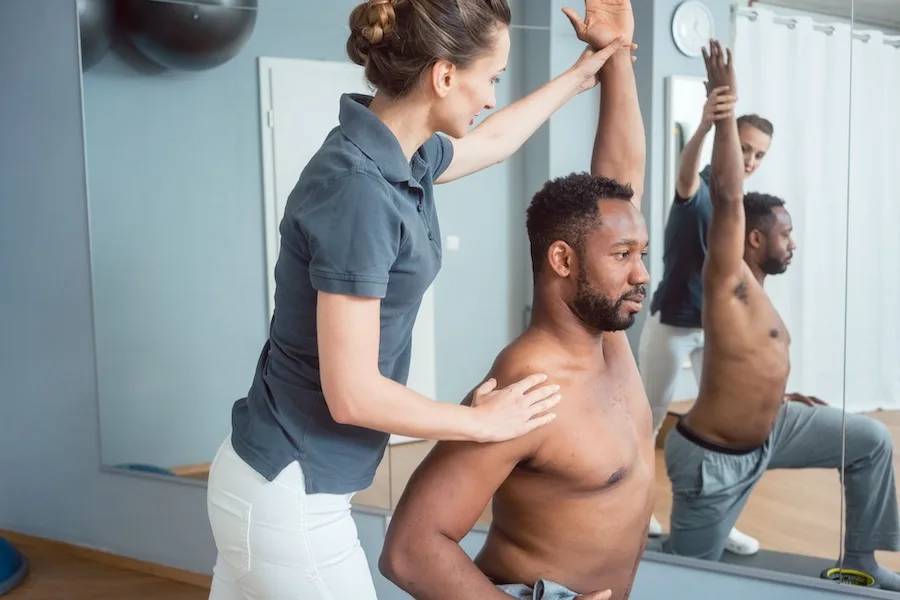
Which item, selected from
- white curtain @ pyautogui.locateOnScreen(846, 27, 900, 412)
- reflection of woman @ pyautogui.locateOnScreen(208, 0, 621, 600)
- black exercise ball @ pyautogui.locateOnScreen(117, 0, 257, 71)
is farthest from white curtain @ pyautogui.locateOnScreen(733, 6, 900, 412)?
black exercise ball @ pyautogui.locateOnScreen(117, 0, 257, 71)

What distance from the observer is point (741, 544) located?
2.16 meters

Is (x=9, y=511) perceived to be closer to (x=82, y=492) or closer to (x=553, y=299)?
(x=82, y=492)

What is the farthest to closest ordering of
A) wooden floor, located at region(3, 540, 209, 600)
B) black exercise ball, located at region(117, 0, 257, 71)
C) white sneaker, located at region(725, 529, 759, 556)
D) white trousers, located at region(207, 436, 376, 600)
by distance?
wooden floor, located at region(3, 540, 209, 600)
black exercise ball, located at region(117, 0, 257, 71)
white sneaker, located at region(725, 529, 759, 556)
white trousers, located at region(207, 436, 376, 600)

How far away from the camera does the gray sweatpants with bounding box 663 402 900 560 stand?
204 centimetres

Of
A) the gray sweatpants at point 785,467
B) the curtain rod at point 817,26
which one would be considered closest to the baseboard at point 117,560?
the gray sweatpants at point 785,467

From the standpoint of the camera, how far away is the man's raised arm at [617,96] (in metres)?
1.55

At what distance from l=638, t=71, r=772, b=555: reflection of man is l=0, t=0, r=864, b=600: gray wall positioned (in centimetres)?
155

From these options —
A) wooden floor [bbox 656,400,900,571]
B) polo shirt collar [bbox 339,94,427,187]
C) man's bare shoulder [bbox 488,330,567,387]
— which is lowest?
wooden floor [bbox 656,400,900,571]

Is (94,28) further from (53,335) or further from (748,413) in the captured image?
(748,413)

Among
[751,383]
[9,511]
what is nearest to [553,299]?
[751,383]

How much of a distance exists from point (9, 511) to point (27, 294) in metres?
0.82

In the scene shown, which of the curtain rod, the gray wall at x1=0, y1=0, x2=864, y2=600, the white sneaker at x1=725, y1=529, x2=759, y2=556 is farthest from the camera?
the gray wall at x1=0, y1=0, x2=864, y2=600

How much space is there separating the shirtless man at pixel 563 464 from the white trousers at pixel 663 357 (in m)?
0.76

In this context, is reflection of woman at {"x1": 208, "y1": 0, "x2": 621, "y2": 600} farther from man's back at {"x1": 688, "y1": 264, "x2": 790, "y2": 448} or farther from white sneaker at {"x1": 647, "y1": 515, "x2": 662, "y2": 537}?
white sneaker at {"x1": 647, "y1": 515, "x2": 662, "y2": 537}
